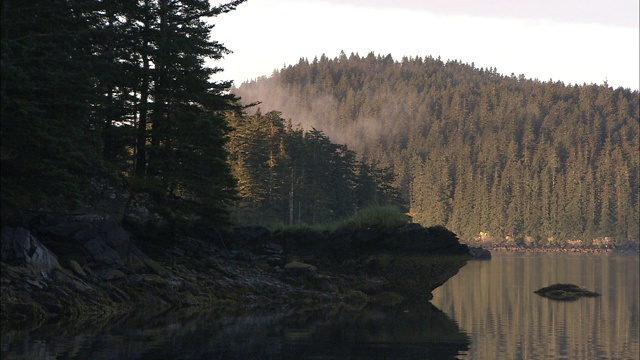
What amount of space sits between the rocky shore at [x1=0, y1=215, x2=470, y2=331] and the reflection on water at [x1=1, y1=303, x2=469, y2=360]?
2484 millimetres

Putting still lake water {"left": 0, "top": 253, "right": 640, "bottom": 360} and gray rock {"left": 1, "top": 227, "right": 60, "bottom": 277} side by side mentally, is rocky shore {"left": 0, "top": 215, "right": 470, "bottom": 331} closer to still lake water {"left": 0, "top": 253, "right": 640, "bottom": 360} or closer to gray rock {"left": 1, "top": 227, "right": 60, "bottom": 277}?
gray rock {"left": 1, "top": 227, "right": 60, "bottom": 277}

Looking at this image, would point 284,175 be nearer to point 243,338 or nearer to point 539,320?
point 539,320

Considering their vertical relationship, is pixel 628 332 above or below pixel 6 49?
below

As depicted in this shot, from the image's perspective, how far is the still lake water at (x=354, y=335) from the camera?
2534cm

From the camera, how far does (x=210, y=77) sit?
45.9 metres

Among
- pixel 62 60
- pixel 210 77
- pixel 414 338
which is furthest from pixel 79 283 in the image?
pixel 210 77

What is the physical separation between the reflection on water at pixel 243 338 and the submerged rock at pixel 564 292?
18453mm

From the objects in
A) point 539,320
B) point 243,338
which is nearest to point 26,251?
Answer: point 243,338

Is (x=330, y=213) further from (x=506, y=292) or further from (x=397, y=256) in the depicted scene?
(x=397, y=256)

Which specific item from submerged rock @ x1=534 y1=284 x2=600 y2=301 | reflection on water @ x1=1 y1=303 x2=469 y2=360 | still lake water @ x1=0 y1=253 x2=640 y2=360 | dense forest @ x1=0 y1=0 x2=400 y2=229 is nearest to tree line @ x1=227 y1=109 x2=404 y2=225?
submerged rock @ x1=534 y1=284 x2=600 y2=301

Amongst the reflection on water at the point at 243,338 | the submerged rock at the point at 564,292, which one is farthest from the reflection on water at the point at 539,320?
the reflection on water at the point at 243,338

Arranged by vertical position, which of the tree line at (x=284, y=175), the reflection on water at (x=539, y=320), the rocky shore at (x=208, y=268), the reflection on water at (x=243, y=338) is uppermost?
the tree line at (x=284, y=175)

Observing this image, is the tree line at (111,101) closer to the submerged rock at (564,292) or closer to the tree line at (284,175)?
the submerged rock at (564,292)

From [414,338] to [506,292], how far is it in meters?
27.0
